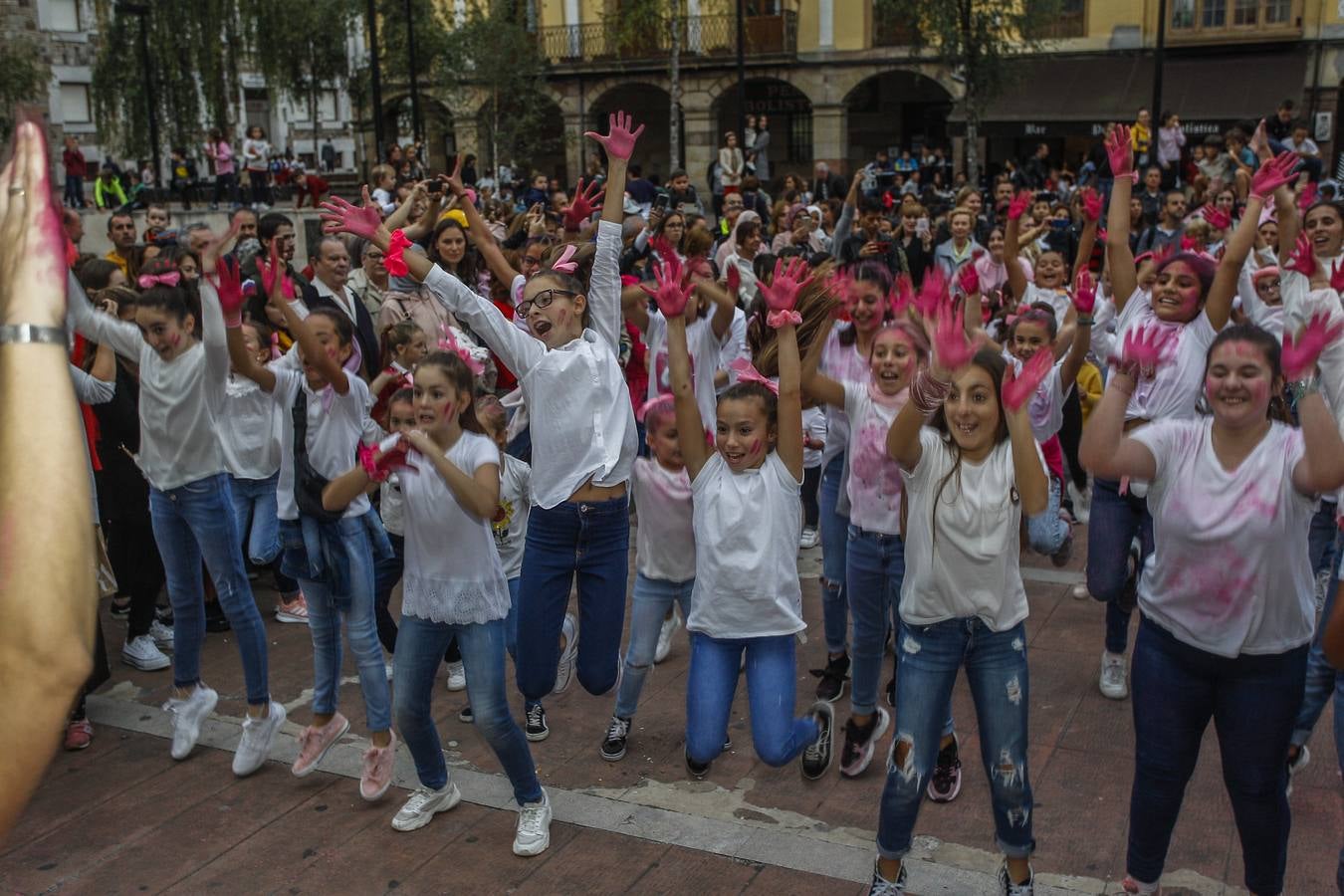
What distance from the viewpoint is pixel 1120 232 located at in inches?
220

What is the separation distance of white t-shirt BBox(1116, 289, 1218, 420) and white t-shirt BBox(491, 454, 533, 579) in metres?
2.66

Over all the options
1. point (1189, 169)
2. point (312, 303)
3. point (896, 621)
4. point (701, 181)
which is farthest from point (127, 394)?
point (701, 181)

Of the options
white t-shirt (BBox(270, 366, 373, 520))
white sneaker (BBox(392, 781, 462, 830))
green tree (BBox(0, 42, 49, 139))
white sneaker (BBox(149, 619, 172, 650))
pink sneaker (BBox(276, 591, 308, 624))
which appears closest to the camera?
white sneaker (BBox(392, 781, 462, 830))

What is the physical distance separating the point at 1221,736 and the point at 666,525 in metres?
2.29

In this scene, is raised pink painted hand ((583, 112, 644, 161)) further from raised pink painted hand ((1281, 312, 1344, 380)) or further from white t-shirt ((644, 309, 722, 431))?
raised pink painted hand ((1281, 312, 1344, 380))

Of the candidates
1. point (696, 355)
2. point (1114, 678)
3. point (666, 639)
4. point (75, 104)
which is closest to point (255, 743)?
point (666, 639)

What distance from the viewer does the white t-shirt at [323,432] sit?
5031mm

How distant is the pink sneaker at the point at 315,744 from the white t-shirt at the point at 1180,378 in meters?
3.65

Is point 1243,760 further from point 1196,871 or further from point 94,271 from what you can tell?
point 94,271

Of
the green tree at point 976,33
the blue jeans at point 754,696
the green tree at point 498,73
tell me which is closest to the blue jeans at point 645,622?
the blue jeans at point 754,696

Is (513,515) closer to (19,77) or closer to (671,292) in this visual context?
(671,292)

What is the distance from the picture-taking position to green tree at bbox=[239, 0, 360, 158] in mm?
33469

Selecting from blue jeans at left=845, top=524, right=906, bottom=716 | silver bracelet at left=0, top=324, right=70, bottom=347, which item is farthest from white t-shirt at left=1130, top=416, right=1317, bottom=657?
silver bracelet at left=0, top=324, right=70, bottom=347

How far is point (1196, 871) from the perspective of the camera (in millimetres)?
4148
